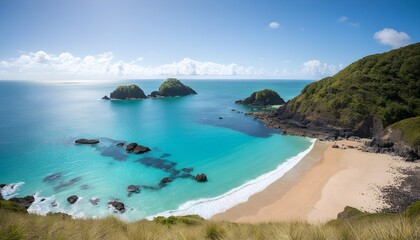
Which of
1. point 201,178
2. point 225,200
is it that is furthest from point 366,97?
point 225,200

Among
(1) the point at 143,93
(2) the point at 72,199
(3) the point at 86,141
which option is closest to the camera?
(2) the point at 72,199

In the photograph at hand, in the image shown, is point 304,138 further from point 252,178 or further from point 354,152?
point 252,178

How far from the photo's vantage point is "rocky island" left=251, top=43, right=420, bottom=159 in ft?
156

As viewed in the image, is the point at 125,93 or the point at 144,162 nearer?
the point at 144,162

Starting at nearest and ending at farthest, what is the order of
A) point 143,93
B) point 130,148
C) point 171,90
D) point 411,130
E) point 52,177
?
point 52,177
point 411,130
point 130,148
point 143,93
point 171,90

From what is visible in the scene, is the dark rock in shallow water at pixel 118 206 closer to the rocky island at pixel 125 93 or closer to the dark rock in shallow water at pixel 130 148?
the dark rock in shallow water at pixel 130 148

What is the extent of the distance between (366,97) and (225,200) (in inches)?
2178

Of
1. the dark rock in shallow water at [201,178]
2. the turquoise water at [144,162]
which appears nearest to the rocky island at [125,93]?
the turquoise water at [144,162]

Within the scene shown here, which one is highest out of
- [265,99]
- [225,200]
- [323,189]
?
[265,99]

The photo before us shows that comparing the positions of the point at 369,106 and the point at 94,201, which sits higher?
the point at 369,106

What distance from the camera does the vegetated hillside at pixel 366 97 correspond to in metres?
57.9

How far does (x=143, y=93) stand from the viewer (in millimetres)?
A: 157875

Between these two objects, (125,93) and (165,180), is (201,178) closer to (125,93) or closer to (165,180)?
(165,180)

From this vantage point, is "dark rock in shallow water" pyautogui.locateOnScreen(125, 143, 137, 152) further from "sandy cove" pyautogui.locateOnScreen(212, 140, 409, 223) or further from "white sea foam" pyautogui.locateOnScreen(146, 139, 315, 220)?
"sandy cove" pyautogui.locateOnScreen(212, 140, 409, 223)
